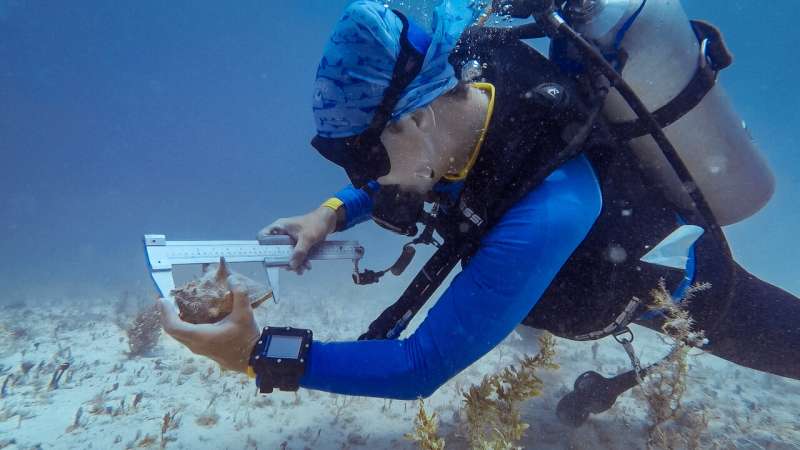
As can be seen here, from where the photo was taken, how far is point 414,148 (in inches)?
83.7

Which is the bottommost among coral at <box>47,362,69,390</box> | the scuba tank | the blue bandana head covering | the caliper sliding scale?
coral at <box>47,362,69,390</box>

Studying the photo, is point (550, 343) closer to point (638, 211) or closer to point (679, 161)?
point (638, 211)

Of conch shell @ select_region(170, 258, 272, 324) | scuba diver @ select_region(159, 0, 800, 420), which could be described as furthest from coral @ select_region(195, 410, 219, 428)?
conch shell @ select_region(170, 258, 272, 324)

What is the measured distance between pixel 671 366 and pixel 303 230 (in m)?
3.14

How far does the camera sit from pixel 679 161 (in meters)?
2.42

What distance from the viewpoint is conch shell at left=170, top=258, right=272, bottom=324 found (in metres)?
2.19

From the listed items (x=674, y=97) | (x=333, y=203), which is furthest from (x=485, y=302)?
(x=333, y=203)

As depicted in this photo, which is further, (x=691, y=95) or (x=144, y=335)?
(x=144, y=335)

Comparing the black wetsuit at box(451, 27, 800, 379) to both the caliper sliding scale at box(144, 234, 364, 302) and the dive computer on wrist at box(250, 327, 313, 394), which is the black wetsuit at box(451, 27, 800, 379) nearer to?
the dive computer on wrist at box(250, 327, 313, 394)

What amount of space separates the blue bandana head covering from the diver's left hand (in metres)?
1.16

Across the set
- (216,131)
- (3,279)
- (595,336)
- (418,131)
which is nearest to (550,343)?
(595,336)

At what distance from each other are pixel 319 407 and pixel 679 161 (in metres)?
4.55

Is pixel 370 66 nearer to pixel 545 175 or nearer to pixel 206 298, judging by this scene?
pixel 545 175

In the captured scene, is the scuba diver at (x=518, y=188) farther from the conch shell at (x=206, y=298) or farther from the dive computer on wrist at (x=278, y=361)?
the conch shell at (x=206, y=298)
